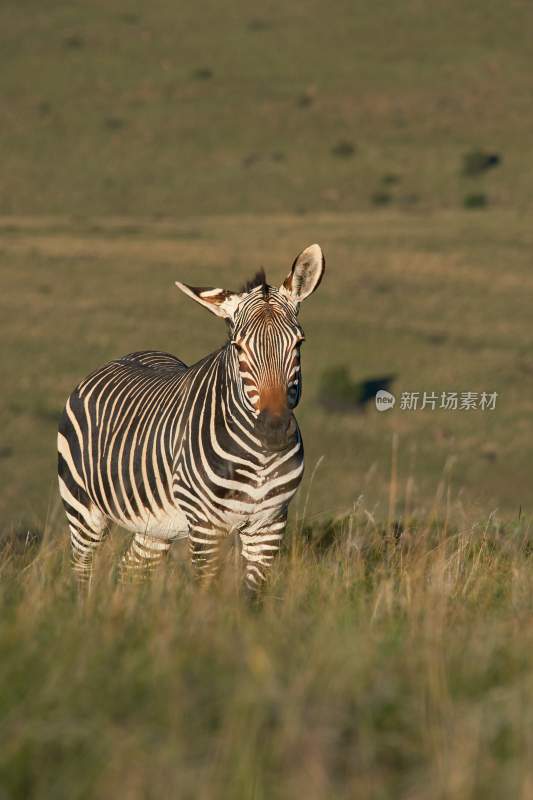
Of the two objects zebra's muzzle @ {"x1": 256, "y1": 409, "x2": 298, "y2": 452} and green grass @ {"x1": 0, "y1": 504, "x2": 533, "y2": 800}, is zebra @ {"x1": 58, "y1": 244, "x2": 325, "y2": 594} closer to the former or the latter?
zebra's muzzle @ {"x1": 256, "y1": 409, "x2": 298, "y2": 452}

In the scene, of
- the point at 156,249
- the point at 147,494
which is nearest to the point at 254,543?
the point at 147,494

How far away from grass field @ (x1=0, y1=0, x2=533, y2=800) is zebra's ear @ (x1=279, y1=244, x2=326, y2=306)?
0.97m

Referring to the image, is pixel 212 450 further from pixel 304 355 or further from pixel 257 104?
pixel 257 104

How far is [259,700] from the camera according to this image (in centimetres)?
393

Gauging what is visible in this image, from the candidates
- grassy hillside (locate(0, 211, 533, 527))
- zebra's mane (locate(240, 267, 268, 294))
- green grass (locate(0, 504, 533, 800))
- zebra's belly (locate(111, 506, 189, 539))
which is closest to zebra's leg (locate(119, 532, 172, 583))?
zebra's belly (locate(111, 506, 189, 539))

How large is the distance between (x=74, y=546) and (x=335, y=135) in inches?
2696

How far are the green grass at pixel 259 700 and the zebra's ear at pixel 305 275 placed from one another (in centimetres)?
211

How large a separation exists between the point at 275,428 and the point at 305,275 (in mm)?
1013

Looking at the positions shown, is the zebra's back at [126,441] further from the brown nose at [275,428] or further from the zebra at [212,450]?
the brown nose at [275,428]

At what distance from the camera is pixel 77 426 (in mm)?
9133

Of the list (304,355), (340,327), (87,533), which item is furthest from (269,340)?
(340,327)

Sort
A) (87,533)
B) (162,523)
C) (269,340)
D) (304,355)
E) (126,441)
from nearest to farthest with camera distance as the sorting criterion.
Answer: (269,340) → (162,523) → (126,441) → (87,533) → (304,355)

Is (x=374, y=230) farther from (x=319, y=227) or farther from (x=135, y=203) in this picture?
(x=135, y=203)

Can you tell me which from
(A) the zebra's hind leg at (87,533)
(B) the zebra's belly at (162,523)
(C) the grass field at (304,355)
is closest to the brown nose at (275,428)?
(C) the grass field at (304,355)
